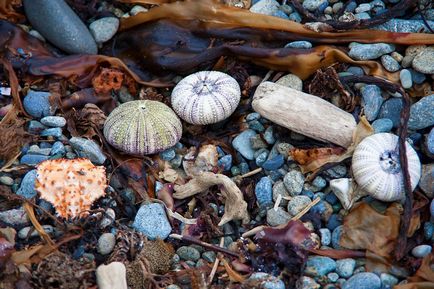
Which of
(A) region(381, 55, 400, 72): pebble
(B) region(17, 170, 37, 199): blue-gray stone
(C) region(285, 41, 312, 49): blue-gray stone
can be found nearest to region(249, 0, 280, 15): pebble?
(C) region(285, 41, 312, 49): blue-gray stone

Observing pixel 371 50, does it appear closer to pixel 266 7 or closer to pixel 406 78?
pixel 406 78

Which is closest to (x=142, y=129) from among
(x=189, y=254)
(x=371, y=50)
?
(x=189, y=254)

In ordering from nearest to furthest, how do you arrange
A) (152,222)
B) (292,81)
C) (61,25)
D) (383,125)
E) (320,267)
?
(320,267) < (152,222) < (383,125) < (292,81) < (61,25)

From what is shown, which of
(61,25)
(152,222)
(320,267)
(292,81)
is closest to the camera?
(320,267)

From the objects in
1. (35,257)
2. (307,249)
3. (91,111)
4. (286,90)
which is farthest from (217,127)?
(35,257)

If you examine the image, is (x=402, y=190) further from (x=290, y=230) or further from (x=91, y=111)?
(x=91, y=111)

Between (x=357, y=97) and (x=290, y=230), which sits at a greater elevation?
A: (x=357, y=97)
